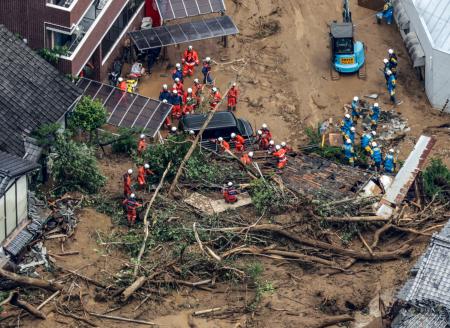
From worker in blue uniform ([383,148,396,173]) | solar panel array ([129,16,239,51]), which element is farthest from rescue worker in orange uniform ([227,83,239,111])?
worker in blue uniform ([383,148,396,173])

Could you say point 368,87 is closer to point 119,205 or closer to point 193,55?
point 193,55

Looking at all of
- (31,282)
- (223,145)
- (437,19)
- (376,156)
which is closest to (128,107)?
(223,145)

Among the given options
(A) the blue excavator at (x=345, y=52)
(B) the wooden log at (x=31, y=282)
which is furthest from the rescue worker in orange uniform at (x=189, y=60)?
(B) the wooden log at (x=31, y=282)

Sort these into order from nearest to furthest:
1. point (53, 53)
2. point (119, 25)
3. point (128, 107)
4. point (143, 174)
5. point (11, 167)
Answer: point (11, 167), point (143, 174), point (53, 53), point (128, 107), point (119, 25)

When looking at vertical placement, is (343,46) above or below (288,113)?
above

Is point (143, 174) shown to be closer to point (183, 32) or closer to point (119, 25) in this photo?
point (119, 25)

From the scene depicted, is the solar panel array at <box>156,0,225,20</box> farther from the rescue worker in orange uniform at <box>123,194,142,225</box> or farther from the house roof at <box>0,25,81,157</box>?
the rescue worker in orange uniform at <box>123,194,142,225</box>
